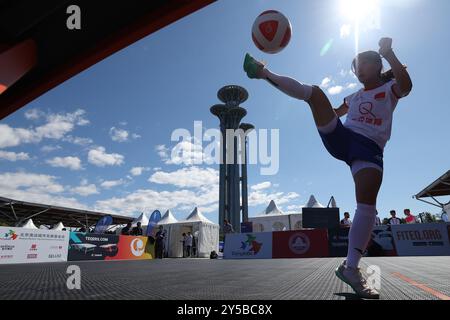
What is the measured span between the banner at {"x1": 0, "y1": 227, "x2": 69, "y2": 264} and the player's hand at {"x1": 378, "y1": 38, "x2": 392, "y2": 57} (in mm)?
12421

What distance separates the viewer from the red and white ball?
106 inches

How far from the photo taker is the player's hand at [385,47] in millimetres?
1944

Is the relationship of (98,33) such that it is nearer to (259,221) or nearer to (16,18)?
(16,18)

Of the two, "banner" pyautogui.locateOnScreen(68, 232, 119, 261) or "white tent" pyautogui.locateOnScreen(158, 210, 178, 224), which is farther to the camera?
"white tent" pyautogui.locateOnScreen(158, 210, 178, 224)

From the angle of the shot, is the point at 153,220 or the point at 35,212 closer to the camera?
the point at 153,220

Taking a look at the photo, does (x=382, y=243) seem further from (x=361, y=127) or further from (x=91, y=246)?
(x=91, y=246)

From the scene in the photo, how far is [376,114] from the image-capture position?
6.59 ft

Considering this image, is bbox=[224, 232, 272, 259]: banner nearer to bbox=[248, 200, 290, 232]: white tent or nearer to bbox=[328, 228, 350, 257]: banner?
bbox=[328, 228, 350, 257]: banner

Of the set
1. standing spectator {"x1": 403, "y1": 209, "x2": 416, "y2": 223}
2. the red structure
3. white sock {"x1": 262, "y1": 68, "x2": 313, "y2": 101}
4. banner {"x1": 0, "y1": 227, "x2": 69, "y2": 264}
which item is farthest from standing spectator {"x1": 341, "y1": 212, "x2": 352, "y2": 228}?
banner {"x1": 0, "y1": 227, "x2": 69, "y2": 264}

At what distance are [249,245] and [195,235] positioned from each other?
32.7ft

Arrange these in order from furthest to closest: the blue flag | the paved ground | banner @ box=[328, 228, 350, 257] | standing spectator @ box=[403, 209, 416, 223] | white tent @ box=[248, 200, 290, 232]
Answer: white tent @ box=[248, 200, 290, 232]
the blue flag
banner @ box=[328, 228, 350, 257]
standing spectator @ box=[403, 209, 416, 223]
the paved ground

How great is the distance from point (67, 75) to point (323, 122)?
7273mm

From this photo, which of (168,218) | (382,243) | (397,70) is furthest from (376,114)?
(168,218)

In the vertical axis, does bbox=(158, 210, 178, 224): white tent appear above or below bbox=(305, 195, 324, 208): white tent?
below
